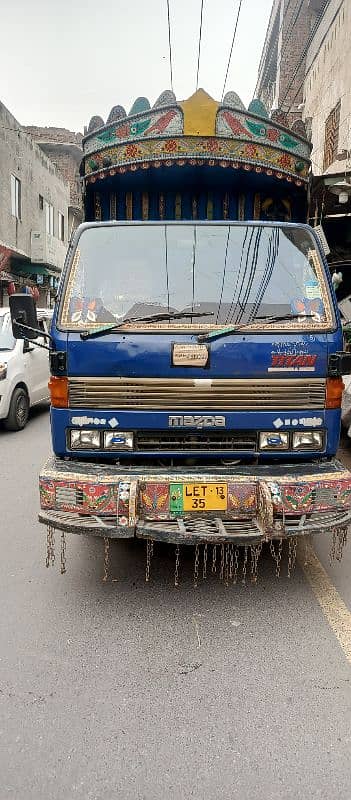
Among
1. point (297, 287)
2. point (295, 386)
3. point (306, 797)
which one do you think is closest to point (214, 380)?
point (295, 386)

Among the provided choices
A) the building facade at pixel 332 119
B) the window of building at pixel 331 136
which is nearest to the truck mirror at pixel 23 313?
the building facade at pixel 332 119

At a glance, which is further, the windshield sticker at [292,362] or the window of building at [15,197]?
the window of building at [15,197]

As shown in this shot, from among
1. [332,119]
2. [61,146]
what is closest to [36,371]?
[332,119]

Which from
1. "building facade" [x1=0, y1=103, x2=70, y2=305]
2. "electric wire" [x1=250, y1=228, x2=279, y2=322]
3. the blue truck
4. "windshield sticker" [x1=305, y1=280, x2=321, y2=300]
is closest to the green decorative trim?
the blue truck

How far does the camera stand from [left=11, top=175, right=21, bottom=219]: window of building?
22125 millimetres

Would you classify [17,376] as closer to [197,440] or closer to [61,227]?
[197,440]

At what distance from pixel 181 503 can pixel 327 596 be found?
4.02 ft

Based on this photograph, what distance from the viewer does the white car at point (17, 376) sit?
8.10 meters

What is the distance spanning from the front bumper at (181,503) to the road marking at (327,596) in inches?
21.5

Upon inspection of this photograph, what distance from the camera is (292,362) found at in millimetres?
3357

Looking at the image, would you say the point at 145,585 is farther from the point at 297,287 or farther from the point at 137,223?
the point at 137,223

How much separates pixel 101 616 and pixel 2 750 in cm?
109

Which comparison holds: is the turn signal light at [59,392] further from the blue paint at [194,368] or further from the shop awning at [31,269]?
the shop awning at [31,269]

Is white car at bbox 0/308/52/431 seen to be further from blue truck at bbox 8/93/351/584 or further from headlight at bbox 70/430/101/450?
headlight at bbox 70/430/101/450
